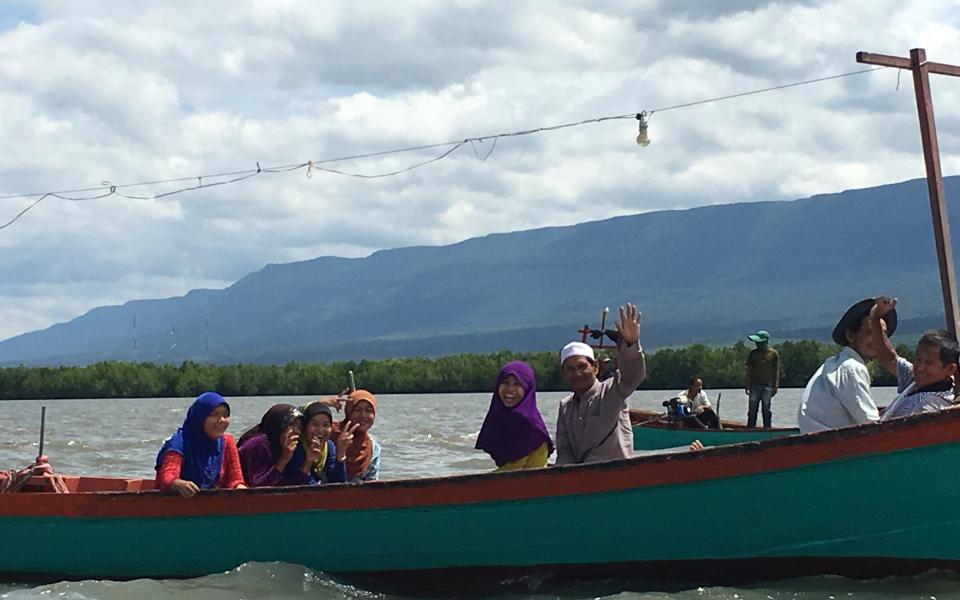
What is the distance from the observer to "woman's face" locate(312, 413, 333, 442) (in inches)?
366

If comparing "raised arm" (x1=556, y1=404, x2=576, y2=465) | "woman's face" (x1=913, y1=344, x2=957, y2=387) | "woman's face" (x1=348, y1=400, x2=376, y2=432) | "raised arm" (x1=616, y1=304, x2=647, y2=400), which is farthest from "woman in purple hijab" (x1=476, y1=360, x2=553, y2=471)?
"woman's face" (x1=913, y1=344, x2=957, y2=387)

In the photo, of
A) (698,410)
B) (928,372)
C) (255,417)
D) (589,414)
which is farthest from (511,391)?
(255,417)

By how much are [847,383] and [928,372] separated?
49cm

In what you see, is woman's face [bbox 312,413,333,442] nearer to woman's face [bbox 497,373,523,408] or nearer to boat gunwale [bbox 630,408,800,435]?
woman's face [bbox 497,373,523,408]

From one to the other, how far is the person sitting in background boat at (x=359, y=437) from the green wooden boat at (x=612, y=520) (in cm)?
93

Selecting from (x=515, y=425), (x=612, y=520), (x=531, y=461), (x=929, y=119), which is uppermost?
(x=929, y=119)

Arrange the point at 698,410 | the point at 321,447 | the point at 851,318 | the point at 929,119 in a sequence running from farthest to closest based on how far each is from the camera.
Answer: the point at 698,410 → the point at 929,119 → the point at 321,447 → the point at 851,318

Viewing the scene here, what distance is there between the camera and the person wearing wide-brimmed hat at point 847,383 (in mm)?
8062

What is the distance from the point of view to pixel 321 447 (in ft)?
31.3

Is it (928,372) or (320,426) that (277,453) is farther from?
(928,372)

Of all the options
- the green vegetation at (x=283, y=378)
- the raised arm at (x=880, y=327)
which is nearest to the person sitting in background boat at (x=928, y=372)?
the raised arm at (x=880, y=327)

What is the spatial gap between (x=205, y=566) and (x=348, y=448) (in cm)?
138

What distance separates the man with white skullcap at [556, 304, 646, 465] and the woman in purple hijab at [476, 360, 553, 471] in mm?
166

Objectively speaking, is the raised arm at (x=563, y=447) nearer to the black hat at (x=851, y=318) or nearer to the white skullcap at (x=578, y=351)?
the white skullcap at (x=578, y=351)
